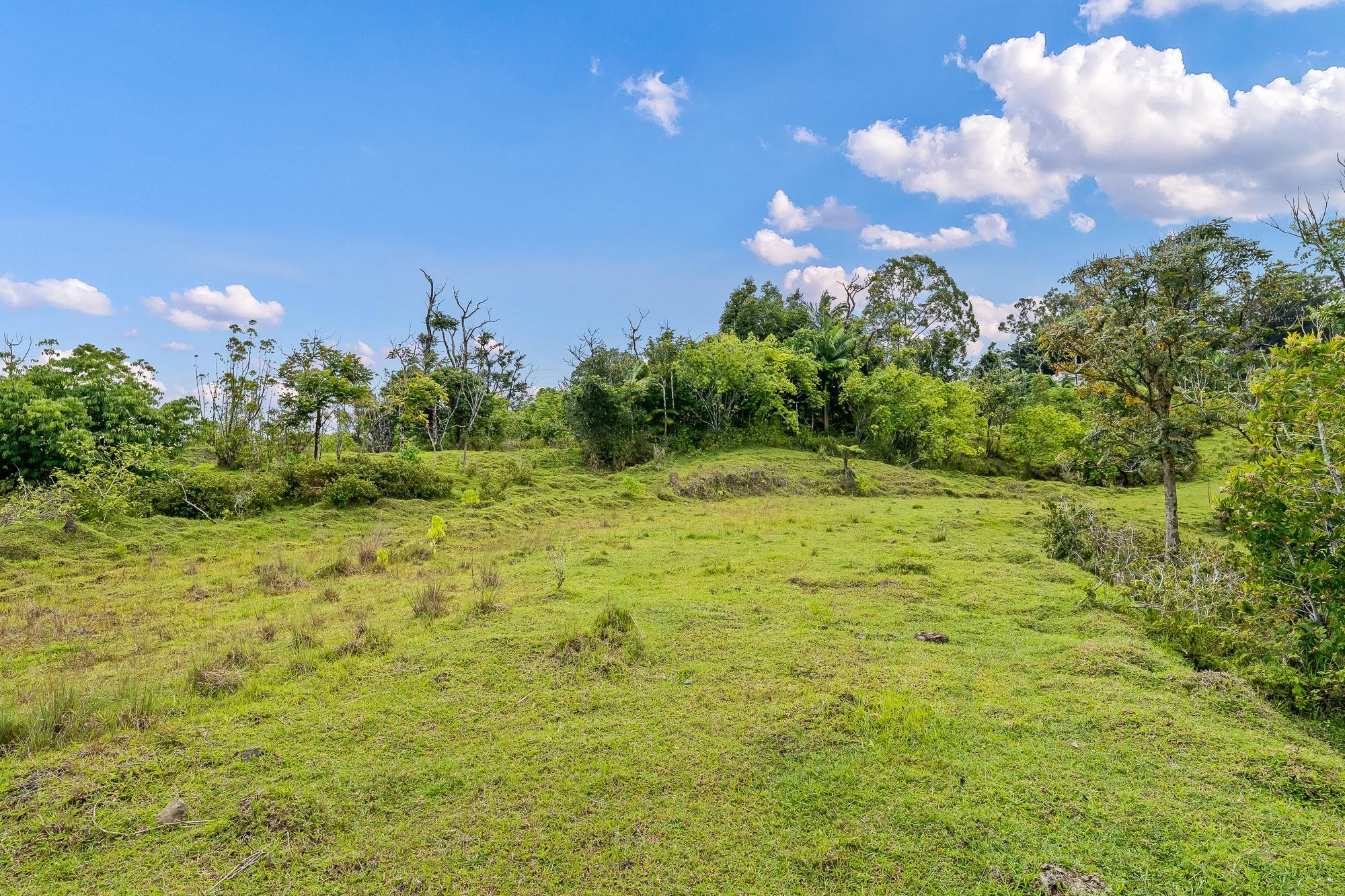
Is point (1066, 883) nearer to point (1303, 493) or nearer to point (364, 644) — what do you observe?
point (1303, 493)

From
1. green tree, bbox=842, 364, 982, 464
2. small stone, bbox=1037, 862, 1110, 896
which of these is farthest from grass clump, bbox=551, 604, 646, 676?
green tree, bbox=842, 364, 982, 464

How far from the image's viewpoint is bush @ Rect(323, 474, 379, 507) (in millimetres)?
15828

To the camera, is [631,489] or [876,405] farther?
[876,405]

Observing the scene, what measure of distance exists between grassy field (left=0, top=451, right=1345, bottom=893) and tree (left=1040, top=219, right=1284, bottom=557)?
3960mm

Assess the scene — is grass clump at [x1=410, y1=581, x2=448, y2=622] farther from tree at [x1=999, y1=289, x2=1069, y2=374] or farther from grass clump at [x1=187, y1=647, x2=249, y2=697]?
tree at [x1=999, y1=289, x2=1069, y2=374]

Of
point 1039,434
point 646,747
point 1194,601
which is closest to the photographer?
point 646,747

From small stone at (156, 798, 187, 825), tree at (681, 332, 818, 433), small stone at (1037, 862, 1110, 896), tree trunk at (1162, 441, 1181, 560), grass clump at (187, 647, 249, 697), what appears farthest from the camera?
tree at (681, 332, 818, 433)

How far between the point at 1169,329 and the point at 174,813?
520 inches

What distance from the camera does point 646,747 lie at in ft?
14.1

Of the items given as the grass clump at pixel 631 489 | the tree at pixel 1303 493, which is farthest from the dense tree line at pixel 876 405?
the grass clump at pixel 631 489

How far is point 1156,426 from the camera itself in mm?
9984

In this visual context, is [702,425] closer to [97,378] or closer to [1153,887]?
[97,378]

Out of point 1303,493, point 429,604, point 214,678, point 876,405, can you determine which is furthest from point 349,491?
point 876,405

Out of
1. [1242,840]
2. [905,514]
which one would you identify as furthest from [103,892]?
[905,514]
